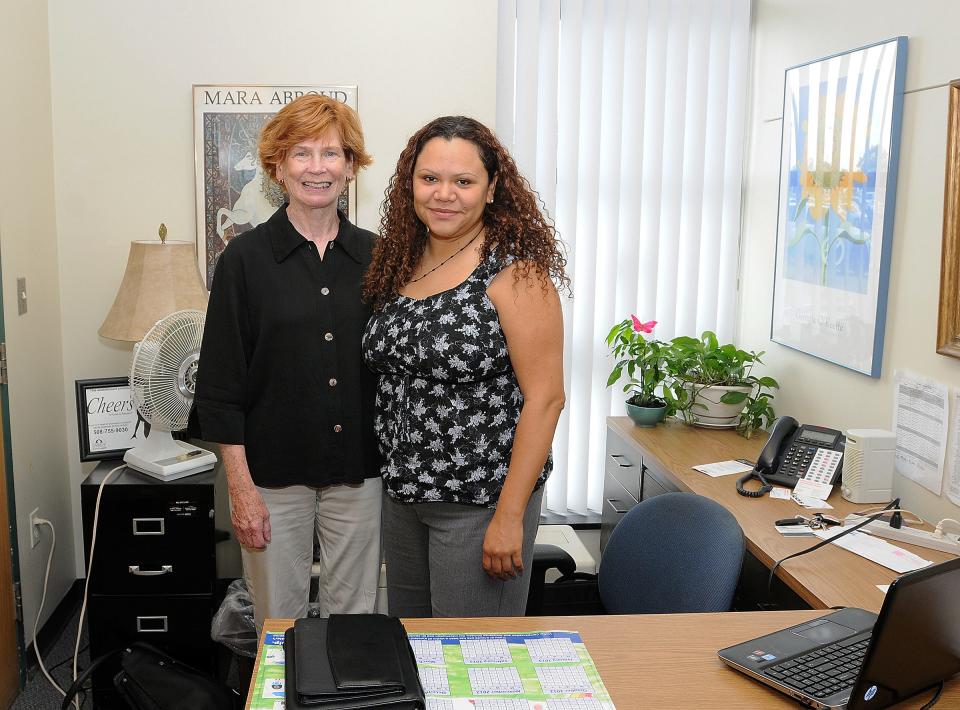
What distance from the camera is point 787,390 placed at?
3328 millimetres

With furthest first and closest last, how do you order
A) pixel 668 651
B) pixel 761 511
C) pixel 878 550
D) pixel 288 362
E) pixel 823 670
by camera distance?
1. pixel 761 511
2. pixel 878 550
3. pixel 288 362
4. pixel 668 651
5. pixel 823 670

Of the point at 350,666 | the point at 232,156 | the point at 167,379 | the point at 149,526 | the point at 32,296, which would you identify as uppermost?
the point at 232,156

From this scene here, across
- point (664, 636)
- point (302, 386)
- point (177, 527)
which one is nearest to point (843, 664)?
point (664, 636)

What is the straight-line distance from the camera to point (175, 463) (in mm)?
2742

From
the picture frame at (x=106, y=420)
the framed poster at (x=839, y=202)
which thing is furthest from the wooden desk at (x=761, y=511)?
the picture frame at (x=106, y=420)

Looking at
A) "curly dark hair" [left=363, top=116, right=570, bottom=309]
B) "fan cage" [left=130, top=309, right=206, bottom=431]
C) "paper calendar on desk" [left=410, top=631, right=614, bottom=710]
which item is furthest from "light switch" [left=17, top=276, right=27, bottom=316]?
"paper calendar on desk" [left=410, top=631, right=614, bottom=710]

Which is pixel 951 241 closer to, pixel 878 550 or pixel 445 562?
pixel 878 550

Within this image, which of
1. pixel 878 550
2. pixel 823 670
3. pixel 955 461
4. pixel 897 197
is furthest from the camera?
pixel 897 197

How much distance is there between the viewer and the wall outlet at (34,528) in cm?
296

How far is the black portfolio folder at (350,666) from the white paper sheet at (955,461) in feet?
5.19

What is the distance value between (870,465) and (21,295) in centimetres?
267

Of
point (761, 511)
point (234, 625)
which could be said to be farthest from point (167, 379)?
point (761, 511)

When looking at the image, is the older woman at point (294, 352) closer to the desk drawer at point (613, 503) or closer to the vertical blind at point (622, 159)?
the desk drawer at point (613, 503)

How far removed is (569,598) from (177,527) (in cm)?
121
